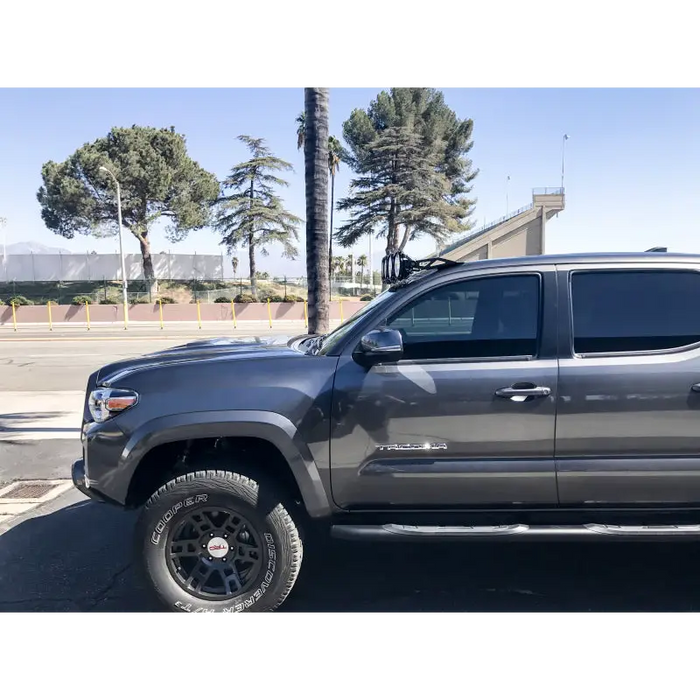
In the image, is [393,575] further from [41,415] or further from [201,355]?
[41,415]

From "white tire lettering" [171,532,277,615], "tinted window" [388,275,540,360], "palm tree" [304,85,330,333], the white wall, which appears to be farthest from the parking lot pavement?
the white wall

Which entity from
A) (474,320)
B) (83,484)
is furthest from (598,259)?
(83,484)

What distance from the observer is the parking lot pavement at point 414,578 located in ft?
11.1

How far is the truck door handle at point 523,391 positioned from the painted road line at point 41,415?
592 cm

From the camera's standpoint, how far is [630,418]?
3064 mm

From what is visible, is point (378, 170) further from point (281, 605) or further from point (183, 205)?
point (281, 605)

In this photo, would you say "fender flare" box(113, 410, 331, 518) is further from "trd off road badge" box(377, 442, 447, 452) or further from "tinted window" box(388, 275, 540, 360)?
"tinted window" box(388, 275, 540, 360)

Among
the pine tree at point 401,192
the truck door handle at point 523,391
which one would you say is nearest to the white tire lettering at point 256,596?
the truck door handle at point 523,391

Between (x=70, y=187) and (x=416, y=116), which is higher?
(x=416, y=116)

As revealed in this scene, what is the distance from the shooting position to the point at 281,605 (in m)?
3.35

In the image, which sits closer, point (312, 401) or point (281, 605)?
point (312, 401)
